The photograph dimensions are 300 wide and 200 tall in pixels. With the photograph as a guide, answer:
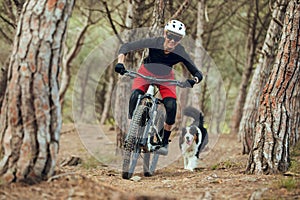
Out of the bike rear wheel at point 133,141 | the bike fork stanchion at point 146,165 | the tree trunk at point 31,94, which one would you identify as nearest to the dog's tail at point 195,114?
the bike fork stanchion at point 146,165

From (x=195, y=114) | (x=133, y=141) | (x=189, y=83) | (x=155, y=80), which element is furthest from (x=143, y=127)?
(x=195, y=114)

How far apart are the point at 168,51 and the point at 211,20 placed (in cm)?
1483

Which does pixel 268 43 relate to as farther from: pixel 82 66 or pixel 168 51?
pixel 82 66

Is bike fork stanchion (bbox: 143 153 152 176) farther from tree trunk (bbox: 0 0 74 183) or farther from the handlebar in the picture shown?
tree trunk (bbox: 0 0 74 183)

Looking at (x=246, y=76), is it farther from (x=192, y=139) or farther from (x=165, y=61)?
(x=165, y=61)

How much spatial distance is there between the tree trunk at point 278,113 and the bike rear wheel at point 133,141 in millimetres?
1720

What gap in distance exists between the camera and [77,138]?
19.3 m

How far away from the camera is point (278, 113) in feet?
23.5

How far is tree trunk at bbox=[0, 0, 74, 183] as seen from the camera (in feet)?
15.7

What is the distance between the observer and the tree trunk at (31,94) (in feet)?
15.7

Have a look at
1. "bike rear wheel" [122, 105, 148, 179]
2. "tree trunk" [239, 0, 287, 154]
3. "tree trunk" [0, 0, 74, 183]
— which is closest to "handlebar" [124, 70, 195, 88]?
"bike rear wheel" [122, 105, 148, 179]

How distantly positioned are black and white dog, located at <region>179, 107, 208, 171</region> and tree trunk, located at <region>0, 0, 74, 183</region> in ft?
18.9

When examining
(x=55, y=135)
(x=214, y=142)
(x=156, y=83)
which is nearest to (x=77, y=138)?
(x=214, y=142)

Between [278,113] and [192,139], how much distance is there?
355 centimetres
